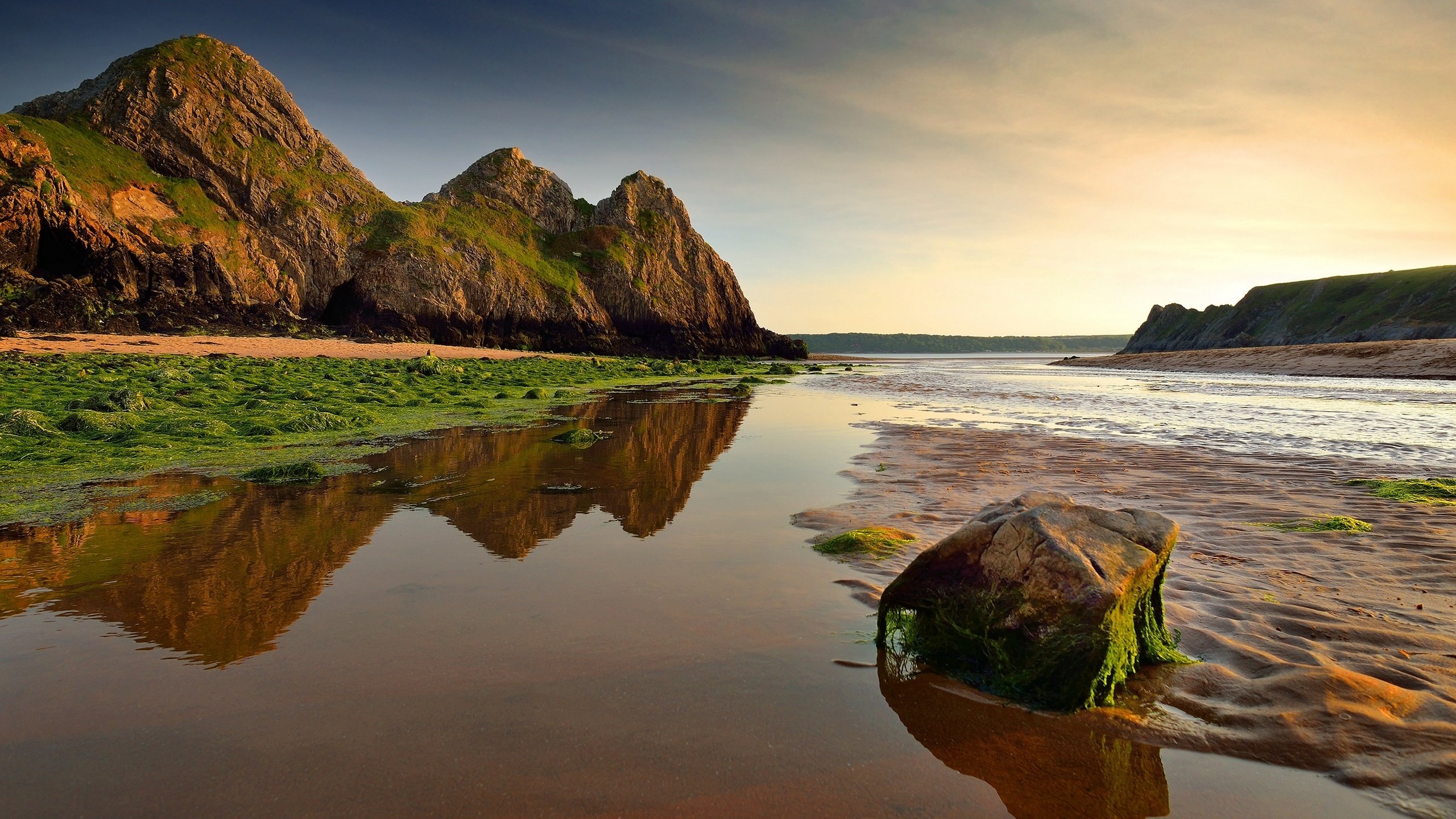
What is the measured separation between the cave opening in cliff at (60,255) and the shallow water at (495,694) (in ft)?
143

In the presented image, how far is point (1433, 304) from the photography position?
69875mm

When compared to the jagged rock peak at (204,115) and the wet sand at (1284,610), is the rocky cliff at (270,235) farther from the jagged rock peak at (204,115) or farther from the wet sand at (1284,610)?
the wet sand at (1284,610)

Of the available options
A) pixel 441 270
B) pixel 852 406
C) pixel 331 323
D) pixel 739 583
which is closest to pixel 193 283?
pixel 331 323

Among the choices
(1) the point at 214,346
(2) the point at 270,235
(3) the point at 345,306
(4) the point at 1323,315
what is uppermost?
(2) the point at 270,235

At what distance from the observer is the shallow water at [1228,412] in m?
11.8

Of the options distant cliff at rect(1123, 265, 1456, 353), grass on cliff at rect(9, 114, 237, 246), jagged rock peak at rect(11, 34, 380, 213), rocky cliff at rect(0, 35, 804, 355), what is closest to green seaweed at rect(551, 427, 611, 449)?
rocky cliff at rect(0, 35, 804, 355)

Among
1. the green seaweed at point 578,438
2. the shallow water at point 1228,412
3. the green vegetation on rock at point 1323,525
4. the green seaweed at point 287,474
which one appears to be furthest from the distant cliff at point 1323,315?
the green seaweed at point 287,474

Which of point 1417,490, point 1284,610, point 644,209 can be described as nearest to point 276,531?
point 1284,610

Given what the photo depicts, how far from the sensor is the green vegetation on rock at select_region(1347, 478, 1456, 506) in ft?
23.6

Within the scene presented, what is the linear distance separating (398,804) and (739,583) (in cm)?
281

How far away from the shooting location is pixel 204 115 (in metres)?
52.6

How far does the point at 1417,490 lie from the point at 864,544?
7.35 meters

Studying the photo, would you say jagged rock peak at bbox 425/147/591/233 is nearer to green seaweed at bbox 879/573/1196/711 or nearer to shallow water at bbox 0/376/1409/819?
shallow water at bbox 0/376/1409/819

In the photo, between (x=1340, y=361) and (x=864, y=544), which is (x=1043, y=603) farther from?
(x=1340, y=361)
